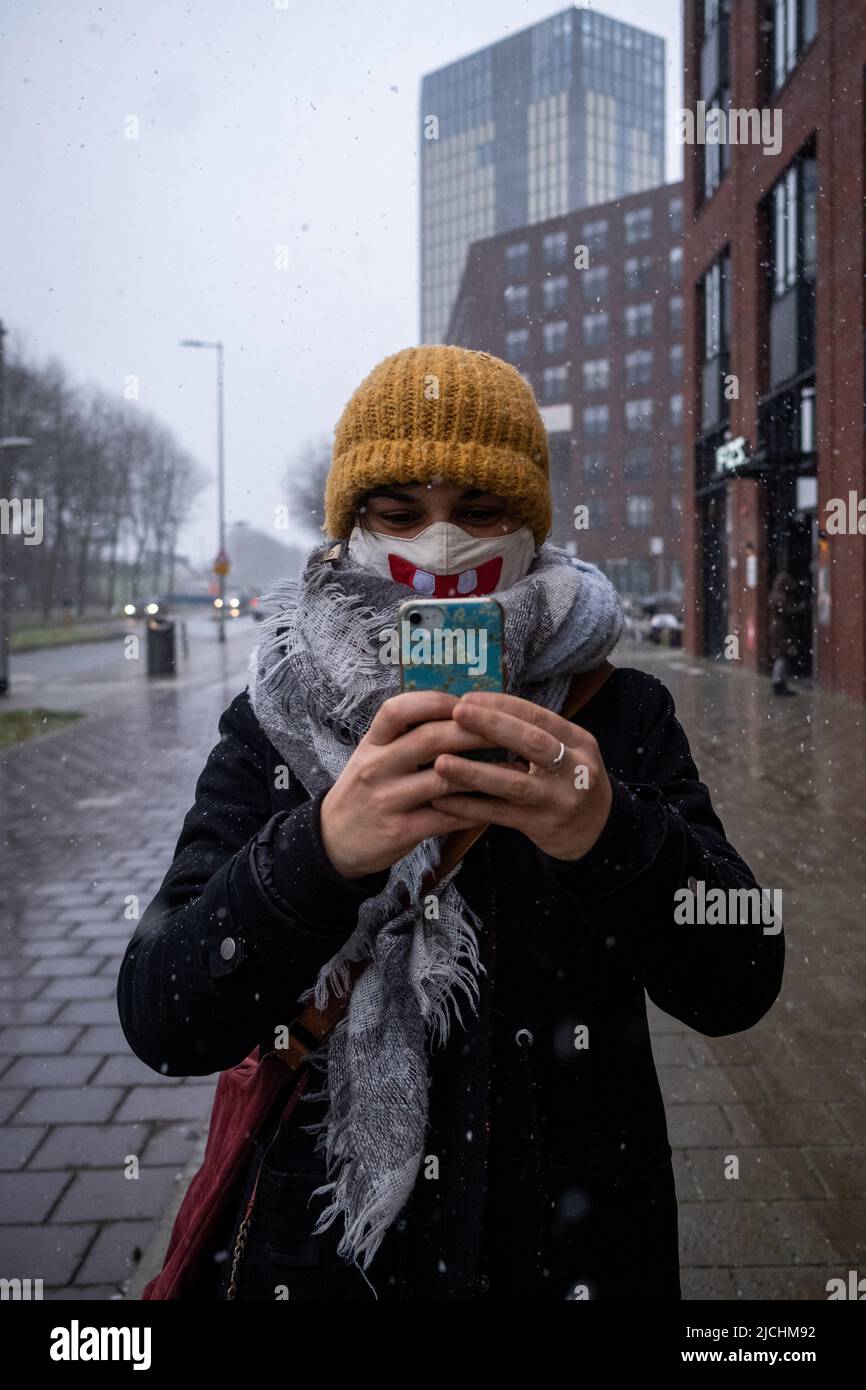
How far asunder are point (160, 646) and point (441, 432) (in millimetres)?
17867

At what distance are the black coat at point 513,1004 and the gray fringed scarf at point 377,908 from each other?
0.05m

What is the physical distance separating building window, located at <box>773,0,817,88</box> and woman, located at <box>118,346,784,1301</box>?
3299 millimetres

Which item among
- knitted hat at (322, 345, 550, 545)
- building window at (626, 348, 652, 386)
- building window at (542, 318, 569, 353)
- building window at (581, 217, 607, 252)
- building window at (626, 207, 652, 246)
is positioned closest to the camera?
knitted hat at (322, 345, 550, 545)

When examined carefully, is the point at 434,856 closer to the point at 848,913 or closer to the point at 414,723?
the point at 414,723

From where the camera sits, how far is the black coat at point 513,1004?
1195 millimetres

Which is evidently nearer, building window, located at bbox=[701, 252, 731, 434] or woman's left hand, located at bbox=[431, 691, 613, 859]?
woman's left hand, located at bbox=[431, 691, 613, 859]

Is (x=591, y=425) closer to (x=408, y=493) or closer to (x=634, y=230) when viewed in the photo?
(x=634, y=230)

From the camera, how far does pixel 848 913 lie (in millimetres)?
5379

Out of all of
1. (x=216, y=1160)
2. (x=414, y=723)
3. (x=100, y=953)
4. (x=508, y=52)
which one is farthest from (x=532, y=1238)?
(x=100, y=953)

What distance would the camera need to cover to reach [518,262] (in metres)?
3.55

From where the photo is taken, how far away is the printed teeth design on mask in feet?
4.79

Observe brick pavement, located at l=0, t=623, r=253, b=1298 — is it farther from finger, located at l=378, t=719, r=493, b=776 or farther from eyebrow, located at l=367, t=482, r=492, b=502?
finger, located at l=378, t=719, r=493, b=776

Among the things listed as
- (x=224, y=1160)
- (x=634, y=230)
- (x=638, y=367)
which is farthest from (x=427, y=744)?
(x=638, y=367)
